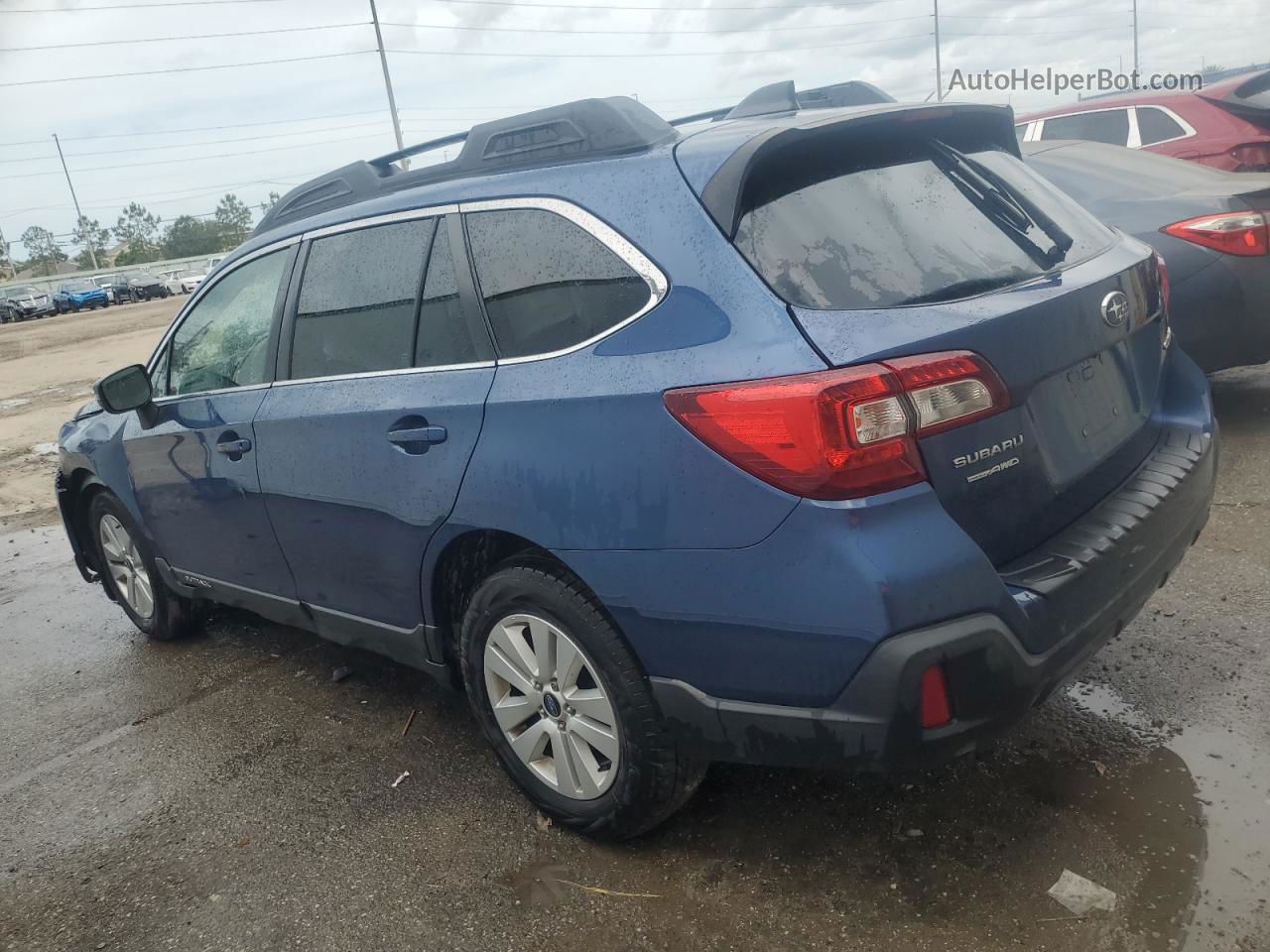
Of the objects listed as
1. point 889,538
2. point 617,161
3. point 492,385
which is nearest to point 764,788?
point 889,538

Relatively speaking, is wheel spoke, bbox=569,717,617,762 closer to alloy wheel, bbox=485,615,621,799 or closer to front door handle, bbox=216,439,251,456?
alloy wheel, bbox=485,615,621,799

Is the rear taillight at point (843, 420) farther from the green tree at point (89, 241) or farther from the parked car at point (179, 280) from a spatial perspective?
the green tree at point (89, 241)

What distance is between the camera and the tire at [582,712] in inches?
98.4

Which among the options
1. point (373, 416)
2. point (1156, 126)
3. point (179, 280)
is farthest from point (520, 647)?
point (179, 280)

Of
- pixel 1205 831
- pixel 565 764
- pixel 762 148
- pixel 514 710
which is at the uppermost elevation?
pixel 762 148

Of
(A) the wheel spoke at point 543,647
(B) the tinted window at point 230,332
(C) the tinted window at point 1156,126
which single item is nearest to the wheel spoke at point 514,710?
(A) the wheel spoke at point 543,647

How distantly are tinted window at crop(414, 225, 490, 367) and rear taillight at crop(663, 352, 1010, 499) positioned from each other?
35.7 inches

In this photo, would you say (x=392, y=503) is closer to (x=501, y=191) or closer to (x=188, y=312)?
(x=501, y=191)

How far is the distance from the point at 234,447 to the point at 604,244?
6.02ft

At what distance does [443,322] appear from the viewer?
9.55ft

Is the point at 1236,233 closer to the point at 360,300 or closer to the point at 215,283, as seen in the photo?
the point at 360,300

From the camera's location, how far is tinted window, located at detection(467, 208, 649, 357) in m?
2.50

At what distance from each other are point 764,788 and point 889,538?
3.91 ft

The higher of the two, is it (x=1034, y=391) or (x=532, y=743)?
(x=1034, y=391)
